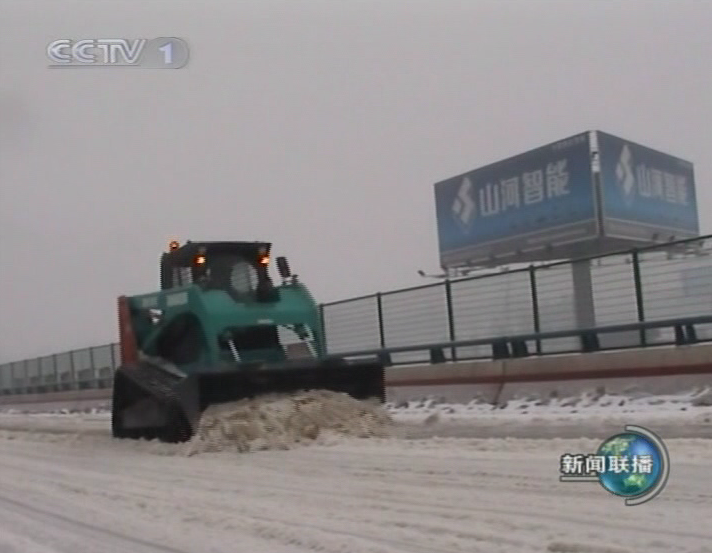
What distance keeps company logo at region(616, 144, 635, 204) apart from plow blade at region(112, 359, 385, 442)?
26.0 metres

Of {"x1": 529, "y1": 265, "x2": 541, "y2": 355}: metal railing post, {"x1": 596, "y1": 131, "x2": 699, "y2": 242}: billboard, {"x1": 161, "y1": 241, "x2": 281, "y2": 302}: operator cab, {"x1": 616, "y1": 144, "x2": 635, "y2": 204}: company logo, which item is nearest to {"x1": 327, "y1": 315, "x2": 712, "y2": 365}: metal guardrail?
{"x1": 529, "y1": 265, "x2": 541, "y2": 355}: metal railing post

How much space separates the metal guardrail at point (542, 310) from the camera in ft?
36.9

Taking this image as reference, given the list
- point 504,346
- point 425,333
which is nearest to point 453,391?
point 504,346

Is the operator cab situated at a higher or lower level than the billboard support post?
higher

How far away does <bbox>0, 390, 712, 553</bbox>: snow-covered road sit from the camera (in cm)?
446

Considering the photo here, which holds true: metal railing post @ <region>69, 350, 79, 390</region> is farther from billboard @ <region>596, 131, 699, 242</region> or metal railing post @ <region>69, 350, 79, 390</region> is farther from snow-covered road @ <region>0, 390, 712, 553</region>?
snow-covered road @ <region>0, 390, 712, 553</region>

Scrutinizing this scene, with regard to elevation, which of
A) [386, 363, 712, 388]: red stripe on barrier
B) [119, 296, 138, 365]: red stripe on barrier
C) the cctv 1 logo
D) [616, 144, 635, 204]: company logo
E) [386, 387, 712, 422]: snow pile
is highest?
[616, 144, 635, 204]: company logo

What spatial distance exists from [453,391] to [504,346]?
995 mm

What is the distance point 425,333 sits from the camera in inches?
608

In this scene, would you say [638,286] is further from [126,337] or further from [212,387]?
[126,337]

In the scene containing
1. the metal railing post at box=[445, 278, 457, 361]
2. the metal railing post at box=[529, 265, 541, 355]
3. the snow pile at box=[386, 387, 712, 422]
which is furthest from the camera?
the metal railing post at box=[445, 278, 457, 361]

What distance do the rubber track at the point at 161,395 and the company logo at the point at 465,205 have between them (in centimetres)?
2876

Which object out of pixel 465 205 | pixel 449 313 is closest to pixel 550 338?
pixel 449 313

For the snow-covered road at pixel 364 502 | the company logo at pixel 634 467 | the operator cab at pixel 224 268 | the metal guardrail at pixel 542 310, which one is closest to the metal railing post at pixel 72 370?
the metal guardrail at pixel 542 310
